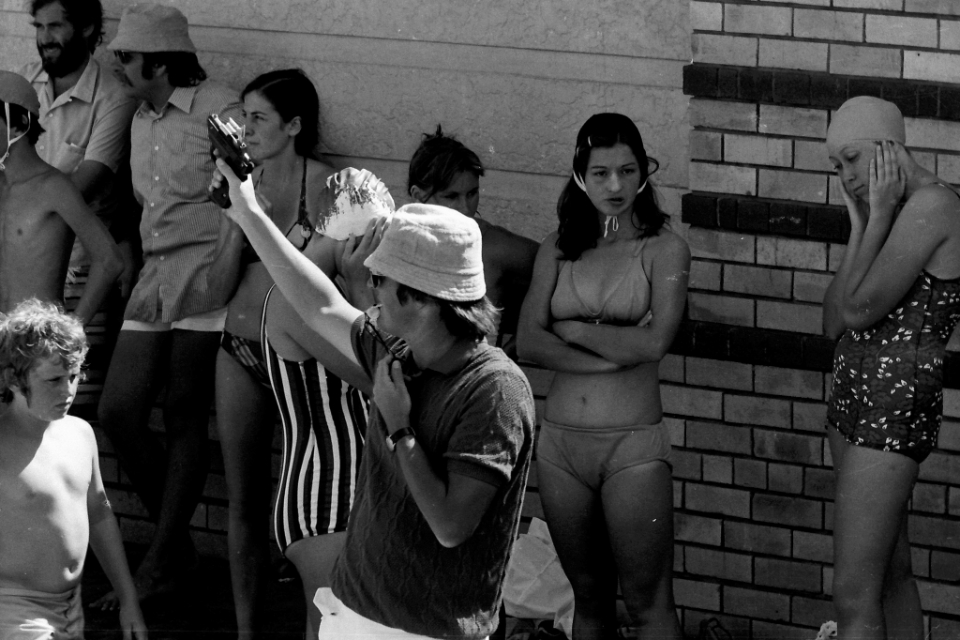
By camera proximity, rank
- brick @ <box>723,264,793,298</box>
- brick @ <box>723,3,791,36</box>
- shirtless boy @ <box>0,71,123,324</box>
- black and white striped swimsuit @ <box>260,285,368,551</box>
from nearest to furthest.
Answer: black and white striped swimsuit @ <box>260,285,368,551</box>
brick @ <box>723,3,791,36</box>
brick @ <box>723,264,793,298</box>
shirtless boy @ <box>0,71,123,324</box>

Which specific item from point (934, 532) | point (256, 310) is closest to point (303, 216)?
point (256, 310)

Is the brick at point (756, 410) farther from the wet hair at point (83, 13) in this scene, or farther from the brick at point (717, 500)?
the wet hair at point (83, 13)

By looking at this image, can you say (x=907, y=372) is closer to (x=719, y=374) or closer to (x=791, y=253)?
(x=791, y=253)

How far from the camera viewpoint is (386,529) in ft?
10.4

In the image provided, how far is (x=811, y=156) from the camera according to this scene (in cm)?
514

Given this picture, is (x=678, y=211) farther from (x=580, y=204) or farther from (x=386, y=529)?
(x=386, y=529)

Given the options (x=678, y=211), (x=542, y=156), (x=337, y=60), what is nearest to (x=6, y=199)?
(x=337, y=60)

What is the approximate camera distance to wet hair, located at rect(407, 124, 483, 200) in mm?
4953

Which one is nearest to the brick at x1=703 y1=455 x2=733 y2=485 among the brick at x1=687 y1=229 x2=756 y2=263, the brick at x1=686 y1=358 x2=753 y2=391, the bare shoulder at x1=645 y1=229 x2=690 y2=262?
the brick at x1=686 y1=358 x2=753 y2=391

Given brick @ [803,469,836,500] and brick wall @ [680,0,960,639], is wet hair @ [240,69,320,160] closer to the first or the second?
brick wall @ [680,0,960,639]

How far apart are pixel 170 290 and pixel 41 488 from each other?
1897 mm

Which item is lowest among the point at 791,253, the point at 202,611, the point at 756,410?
the point at 202,611

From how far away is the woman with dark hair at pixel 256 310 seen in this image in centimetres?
519

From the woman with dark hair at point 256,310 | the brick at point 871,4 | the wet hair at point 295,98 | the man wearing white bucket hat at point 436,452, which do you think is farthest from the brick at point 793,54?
the man wearing white bucket hat at point 436,452
